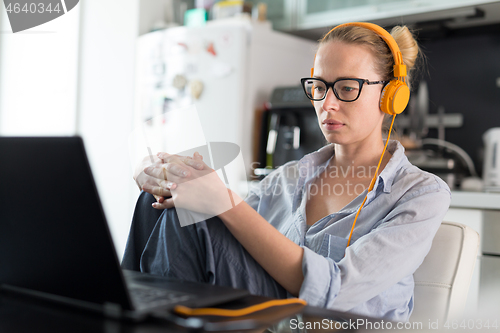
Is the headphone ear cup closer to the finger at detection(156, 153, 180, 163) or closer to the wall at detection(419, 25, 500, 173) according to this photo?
the finger at detection(156, 153, 180, 163)

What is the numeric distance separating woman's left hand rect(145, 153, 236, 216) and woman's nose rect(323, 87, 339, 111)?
36 centimetres

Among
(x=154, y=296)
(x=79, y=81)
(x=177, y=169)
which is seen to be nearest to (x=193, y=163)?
(x=177, y=169)

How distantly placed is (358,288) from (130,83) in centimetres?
245

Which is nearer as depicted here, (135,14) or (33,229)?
(33,229)

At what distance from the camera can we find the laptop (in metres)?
0.49

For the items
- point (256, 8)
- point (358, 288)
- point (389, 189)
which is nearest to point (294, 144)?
point (256, 8)

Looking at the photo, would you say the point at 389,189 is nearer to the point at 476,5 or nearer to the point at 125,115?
the point at 476,5

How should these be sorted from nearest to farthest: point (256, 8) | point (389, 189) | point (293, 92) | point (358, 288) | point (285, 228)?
point (358, 288) < point (389, 189) < point (285, 228) < point (293, 92) < point (256, 8)

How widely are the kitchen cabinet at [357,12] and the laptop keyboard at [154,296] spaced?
81.7 inches

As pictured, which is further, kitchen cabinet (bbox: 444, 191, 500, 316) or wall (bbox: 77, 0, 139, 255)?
wall (bbox: 77, 0, 139, 255)

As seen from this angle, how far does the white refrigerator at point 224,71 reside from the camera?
251 centimetres

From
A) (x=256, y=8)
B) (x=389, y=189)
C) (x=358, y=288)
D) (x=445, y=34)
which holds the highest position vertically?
(x=256, y=8)

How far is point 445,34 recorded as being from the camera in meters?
2.51

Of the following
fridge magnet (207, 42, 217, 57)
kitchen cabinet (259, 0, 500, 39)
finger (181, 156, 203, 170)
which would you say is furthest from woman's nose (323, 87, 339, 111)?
fridge magnet (207, 42, 217, 57)
